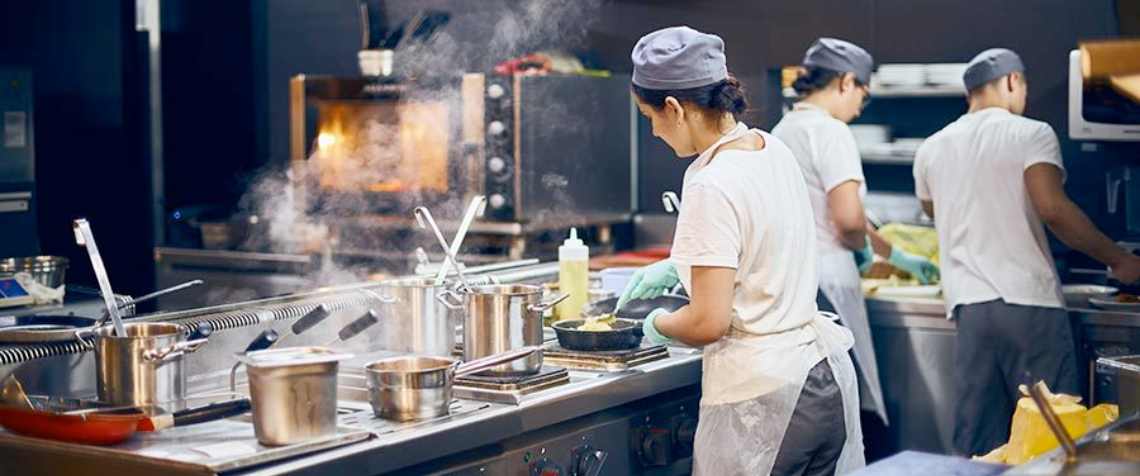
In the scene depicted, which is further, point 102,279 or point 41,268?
point 41,268

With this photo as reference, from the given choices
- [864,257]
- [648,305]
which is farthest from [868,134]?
[648,305]

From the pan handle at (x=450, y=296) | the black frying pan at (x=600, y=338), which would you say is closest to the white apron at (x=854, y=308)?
the black frying pan at (x=600, y=338)

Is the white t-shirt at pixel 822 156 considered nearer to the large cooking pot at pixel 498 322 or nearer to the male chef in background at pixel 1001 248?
the male chef in background at pixel 1001 248

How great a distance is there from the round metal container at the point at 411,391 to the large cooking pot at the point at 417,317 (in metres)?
0.58

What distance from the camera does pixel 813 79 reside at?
5184mm

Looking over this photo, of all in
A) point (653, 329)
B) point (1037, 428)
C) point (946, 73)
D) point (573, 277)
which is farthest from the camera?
point (946, 73)

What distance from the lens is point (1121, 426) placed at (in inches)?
94.7

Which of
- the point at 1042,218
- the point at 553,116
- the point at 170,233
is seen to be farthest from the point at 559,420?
the point at 170,233

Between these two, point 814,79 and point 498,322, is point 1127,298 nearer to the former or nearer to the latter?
point 814,79

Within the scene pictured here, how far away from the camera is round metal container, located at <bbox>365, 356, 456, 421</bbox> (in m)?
2.95

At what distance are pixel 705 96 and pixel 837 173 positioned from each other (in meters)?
1.77

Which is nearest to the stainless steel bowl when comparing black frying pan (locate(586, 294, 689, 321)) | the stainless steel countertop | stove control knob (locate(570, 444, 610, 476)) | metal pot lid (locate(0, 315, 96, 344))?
metal pot lid (locate(0, 315, 96, 344))

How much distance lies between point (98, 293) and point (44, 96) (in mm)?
2533

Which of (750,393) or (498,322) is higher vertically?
(498,322)
